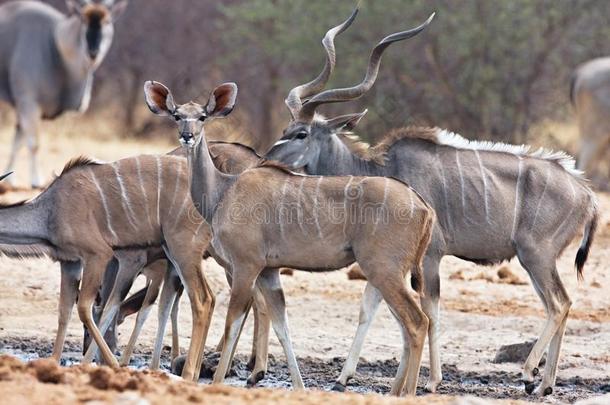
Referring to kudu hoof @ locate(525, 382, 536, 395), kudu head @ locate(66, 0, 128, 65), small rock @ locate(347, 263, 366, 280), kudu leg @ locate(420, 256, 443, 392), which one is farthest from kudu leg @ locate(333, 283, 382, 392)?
kudu head @ locate(66, 0, 128, 65)

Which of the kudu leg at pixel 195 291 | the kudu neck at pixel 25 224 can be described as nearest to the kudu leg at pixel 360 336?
the kudu leg at pixel 195 291

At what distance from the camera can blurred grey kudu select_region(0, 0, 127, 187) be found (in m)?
10.6

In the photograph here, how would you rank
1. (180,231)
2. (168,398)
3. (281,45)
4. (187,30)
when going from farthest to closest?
(187,30)
(281,45)
(180,231)
(168,398)

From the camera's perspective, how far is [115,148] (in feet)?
45.0

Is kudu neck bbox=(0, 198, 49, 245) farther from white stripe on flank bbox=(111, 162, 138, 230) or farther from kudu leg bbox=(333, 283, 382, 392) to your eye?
kudu leg bbox=(333, 283, 382, 392)

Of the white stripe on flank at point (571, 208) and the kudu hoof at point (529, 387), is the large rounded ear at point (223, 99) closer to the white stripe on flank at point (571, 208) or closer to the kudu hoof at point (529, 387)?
the white stripe on flank at point (571, 208)

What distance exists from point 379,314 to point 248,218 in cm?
221

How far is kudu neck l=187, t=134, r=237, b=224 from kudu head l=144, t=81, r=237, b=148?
8 centimetres

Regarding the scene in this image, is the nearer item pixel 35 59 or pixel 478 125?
pixel 35 59

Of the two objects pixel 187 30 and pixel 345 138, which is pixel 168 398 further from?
pixel 187 30

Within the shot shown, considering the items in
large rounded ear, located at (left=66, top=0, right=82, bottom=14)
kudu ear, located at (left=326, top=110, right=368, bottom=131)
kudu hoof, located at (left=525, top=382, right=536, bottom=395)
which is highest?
large rounded ear, located at (left=66, top=0, right=82, bottom=14)

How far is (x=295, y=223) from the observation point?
4.96 m

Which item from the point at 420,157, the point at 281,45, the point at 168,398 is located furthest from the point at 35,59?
the point at 168,398

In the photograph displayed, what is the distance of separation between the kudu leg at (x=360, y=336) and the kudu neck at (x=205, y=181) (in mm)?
721
